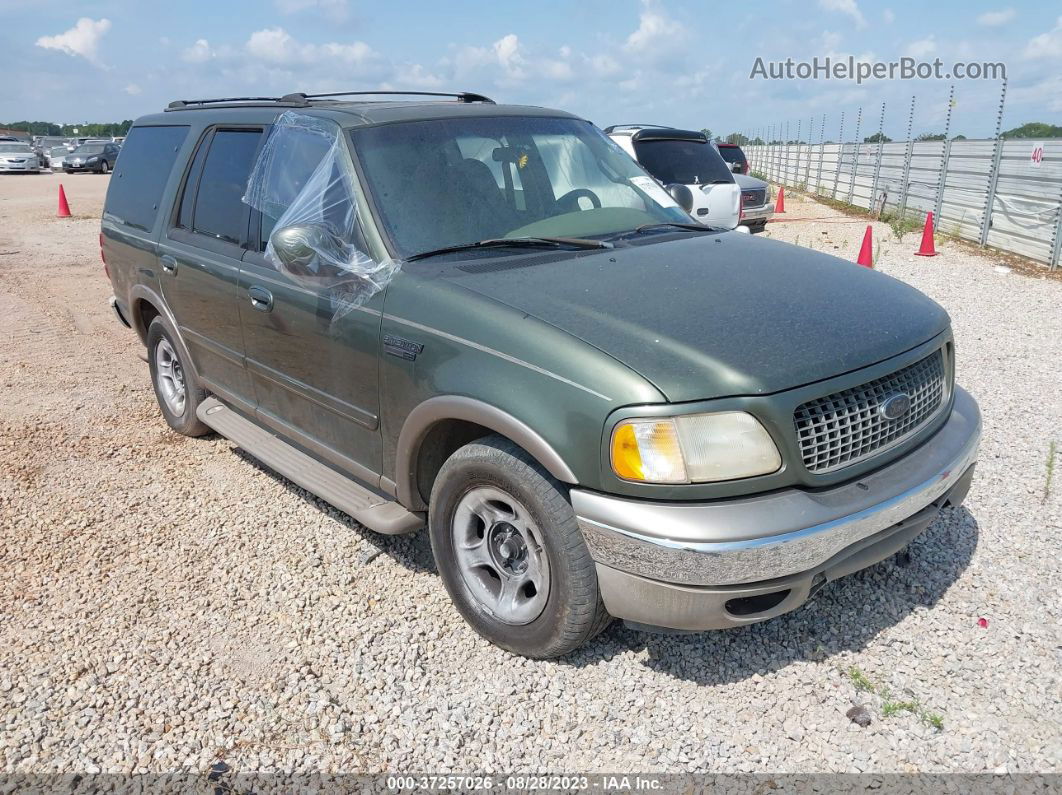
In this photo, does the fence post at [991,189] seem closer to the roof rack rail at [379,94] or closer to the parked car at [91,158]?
the roof rack rail at [379,94]

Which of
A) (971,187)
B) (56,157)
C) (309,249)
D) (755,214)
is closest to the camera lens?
(309,249)

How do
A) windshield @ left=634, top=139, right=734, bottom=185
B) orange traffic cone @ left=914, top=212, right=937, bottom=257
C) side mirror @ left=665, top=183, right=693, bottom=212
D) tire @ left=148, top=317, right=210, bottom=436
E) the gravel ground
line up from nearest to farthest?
the gravel ground → side mirror @ left=665, top=183, right=693, bottom=212 → tire @ left=148, top=317, right=210, bottom=436 → windshield @ left=634, top=139, right=734, bottom=185 → orange traffic cone @ left=914, top=212, right=937, bottom=257

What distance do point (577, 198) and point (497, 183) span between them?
45cm

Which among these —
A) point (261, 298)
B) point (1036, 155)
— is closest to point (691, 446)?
point (261, 298)

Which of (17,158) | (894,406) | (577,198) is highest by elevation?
(577,198)

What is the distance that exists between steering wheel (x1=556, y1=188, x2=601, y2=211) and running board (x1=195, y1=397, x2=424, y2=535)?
5.19 ft

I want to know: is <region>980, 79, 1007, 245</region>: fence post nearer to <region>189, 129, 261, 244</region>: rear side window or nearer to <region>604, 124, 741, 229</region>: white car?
<region>604, 124, 741, 229</region>: white car

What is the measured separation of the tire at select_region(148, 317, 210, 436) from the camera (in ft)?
16.1

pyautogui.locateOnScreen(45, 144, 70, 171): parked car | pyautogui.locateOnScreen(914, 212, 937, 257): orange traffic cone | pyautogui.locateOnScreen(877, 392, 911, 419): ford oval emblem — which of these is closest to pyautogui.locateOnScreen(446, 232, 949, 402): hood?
pyautogui.locateOnScreen(877, 392, 911, 419): ford oval emblem

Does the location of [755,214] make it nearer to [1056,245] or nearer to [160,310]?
[1056,245]

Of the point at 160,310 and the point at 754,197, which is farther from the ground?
Answer: the point at 160,310

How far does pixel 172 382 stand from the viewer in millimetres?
5387

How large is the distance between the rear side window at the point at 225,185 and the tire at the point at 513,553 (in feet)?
6.39

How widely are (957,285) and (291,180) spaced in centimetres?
877
